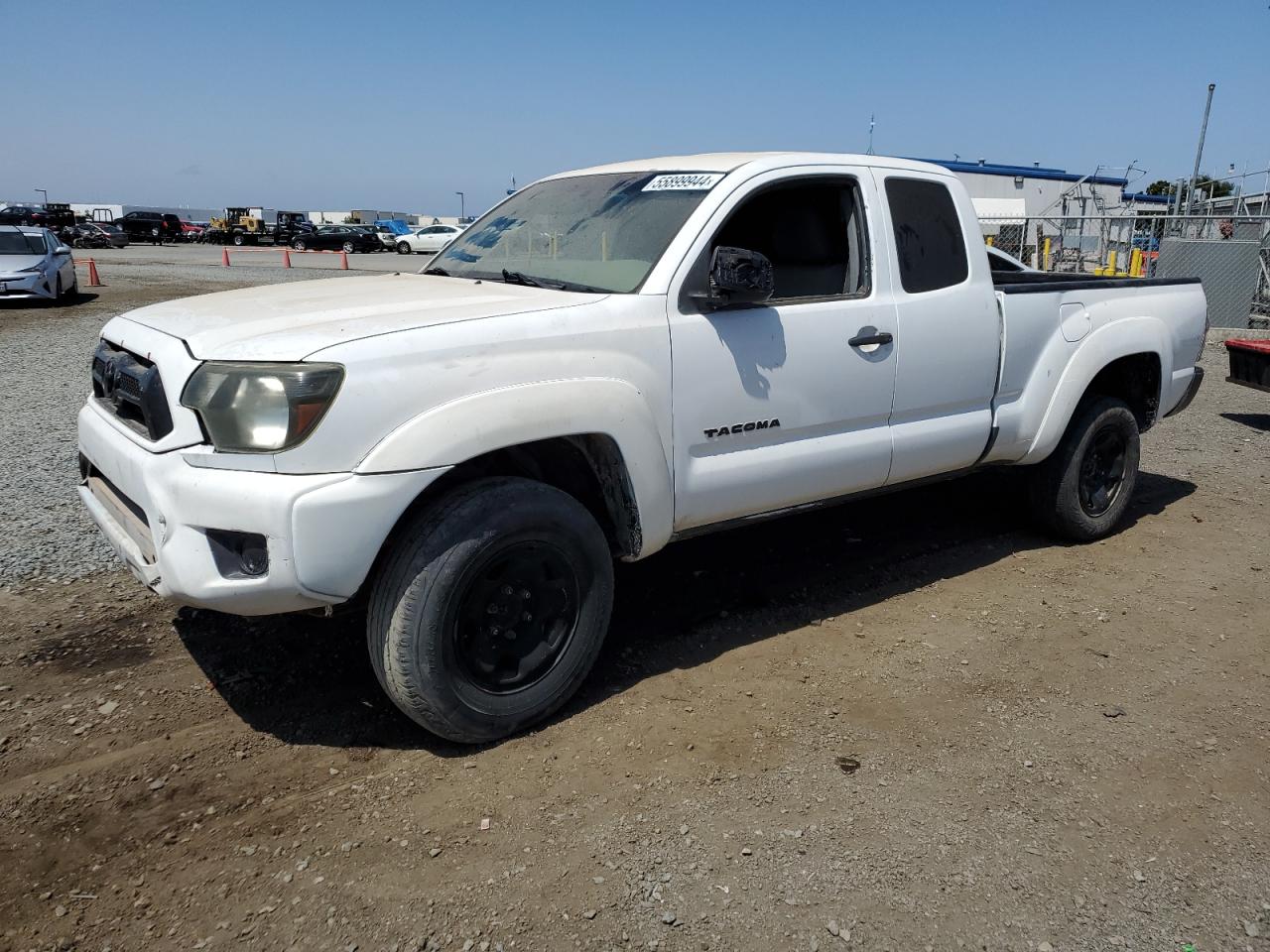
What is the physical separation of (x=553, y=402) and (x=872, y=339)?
1.56 m

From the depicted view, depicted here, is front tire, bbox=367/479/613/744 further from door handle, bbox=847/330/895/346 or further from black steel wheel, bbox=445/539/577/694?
door handle, bbox=847/330/895/346

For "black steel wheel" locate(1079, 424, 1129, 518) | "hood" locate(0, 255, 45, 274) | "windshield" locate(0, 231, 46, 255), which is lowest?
"black steel wheel" locate(1079, 424, 1129, 518)

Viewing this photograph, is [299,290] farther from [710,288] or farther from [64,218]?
[64,218]

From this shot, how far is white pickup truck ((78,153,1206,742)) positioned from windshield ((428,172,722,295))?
0.05 ft

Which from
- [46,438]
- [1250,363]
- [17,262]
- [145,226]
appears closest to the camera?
[46,438]

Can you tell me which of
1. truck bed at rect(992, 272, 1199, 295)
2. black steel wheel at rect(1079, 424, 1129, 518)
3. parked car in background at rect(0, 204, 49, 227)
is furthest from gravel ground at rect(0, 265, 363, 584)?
parked car in background at rect(0, 204, 49, 227)

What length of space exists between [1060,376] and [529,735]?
330 centimetres

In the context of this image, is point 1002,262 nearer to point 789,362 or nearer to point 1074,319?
point 1074,319

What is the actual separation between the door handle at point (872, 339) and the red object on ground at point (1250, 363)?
6.06m

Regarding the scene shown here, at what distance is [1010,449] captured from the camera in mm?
4789

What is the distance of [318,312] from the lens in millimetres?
3207

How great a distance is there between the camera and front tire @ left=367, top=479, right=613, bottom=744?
2.98 m

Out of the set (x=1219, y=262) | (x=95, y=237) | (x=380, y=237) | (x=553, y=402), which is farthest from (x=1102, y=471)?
(x=95, y=237)

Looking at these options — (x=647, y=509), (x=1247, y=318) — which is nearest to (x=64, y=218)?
(x=1247, y=318)
